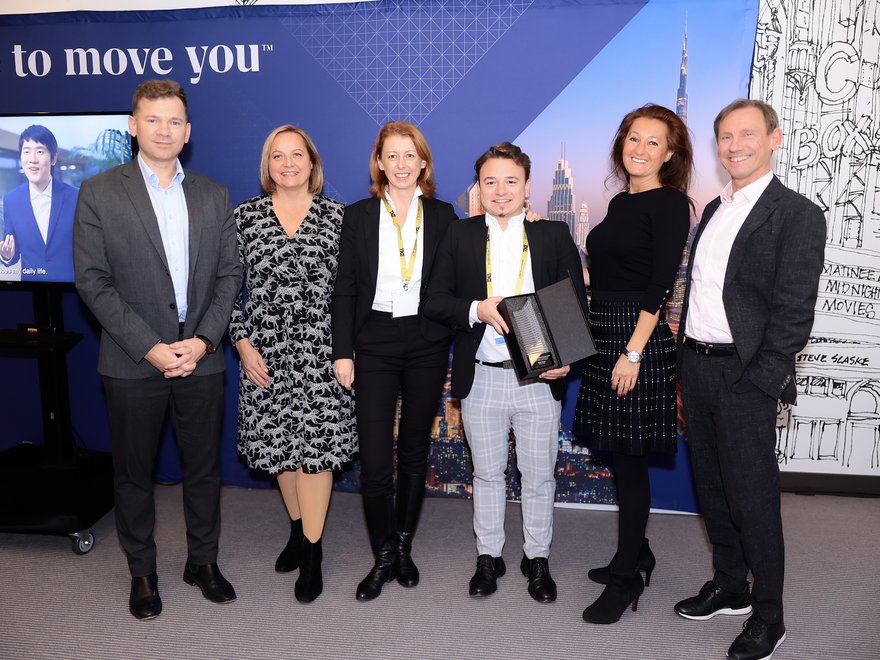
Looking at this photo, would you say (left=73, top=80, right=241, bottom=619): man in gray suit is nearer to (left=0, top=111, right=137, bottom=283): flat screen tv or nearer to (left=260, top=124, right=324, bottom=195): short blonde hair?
(left=260, top=124, right=324, bottom=195): short blonde hair

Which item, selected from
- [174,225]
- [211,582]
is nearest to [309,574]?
[211,582]

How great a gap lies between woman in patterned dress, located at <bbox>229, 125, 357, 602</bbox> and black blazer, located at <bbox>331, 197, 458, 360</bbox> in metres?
0.09

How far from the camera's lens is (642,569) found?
2877mm

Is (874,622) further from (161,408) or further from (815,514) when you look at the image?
(161,408)

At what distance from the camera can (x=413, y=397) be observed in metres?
2.77

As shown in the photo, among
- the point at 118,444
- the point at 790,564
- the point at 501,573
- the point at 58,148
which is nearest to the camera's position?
the point at 118,444

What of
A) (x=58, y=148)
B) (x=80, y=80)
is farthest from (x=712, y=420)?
(x=80, y=80)

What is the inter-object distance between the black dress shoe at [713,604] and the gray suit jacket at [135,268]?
84.6 inches

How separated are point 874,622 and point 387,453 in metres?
2.06

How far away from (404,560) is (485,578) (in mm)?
370

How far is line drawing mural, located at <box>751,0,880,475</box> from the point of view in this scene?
3438 mm

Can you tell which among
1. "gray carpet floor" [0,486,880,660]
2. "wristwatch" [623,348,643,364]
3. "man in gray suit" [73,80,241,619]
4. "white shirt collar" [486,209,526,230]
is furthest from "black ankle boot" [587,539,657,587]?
"man in gray suit" [73,80,241,619]

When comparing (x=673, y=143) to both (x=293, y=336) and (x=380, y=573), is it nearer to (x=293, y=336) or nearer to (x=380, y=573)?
(x=293, y=336)

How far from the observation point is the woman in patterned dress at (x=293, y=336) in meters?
2.72
